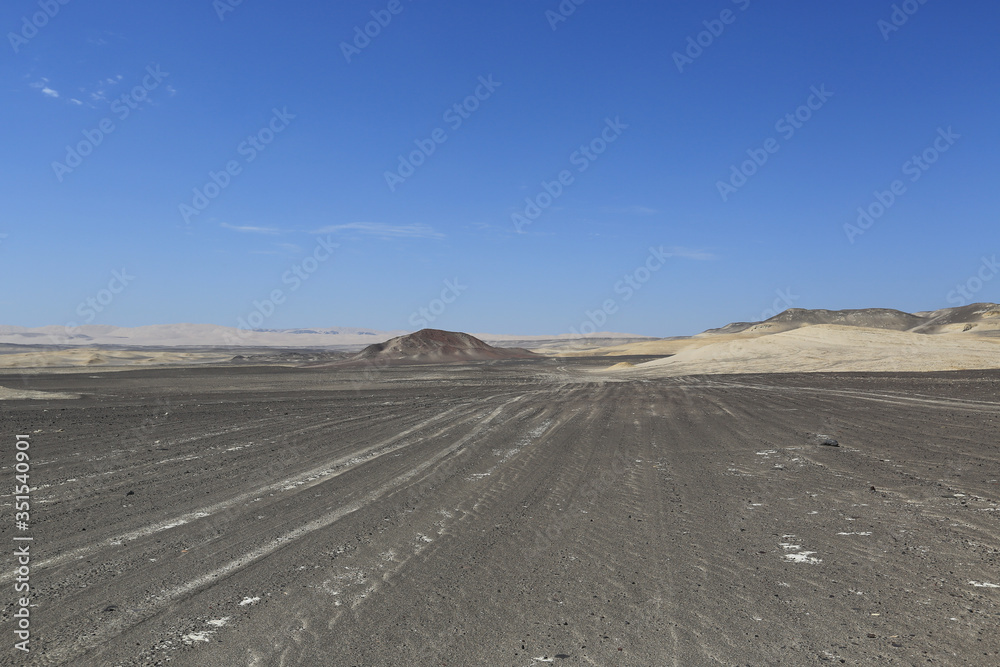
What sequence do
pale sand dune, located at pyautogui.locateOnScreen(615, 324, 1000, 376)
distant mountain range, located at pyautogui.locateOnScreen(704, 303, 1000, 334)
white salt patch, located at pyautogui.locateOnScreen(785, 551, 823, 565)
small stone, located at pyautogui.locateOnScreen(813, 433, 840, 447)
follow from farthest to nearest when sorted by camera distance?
distant mountain range, located at pyautogui.locateOnScreen(704, 303, 1000, 334)
pale sand dune, located at pyautogui.locateOnScreen(615, 324, 1000, 376)
small stone, located at pyautogui.locateOnScreen(813, 433, 840, 447)
white salt patch, located at pyautogui.locateOnScreen(785, 551, 823, 565)

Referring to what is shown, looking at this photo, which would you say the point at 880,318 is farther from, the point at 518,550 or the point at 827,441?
the point at 518,550

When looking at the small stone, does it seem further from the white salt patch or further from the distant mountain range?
the distant mountain range

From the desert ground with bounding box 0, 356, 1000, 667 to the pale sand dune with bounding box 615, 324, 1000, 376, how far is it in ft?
89.3

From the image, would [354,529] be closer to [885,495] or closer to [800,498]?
[800,498]

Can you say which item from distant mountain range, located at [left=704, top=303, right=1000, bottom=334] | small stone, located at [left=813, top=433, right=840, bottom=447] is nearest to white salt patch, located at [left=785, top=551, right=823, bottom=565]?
small stone, located at [left=813, top=433, right=840, bottom=447]

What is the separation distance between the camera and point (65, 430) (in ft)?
48.0

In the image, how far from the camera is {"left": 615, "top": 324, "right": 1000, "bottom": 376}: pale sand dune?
35494 mm

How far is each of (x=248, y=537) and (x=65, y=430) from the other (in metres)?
11.9

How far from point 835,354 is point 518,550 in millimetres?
41742

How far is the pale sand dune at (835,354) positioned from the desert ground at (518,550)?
27226mm

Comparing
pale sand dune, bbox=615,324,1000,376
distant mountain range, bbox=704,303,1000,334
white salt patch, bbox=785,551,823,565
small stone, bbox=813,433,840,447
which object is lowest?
white salt patch, bbox=785,551,823,565

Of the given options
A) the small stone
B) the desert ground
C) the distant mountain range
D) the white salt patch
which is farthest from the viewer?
the distant mountain range

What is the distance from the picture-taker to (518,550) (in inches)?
223

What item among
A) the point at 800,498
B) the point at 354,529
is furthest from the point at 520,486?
the point at 800,498
